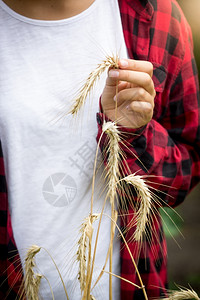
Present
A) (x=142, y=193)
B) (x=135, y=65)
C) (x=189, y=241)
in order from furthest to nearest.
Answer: (x=189, y=241) → (x=135, y=65) → (x=142, y=193)

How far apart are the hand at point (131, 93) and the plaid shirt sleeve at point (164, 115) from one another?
12cm

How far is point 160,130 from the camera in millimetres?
833

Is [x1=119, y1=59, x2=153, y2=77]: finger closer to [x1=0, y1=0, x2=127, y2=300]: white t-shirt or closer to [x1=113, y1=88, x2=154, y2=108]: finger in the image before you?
[x1=113, y1=88, x2=154, y2=108]: finger

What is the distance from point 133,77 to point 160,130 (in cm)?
29

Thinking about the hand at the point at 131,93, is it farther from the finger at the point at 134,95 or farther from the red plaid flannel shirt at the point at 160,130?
the red plaid flannel shirt at the point at 160,130

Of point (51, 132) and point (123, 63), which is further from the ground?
point (123, 63)

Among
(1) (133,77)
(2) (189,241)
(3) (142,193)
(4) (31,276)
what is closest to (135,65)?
(1) (133,77)

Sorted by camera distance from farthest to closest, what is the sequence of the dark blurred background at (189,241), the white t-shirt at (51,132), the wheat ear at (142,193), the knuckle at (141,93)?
the dark blurred background at (189,241)
the white t-shirt at (51,132)
the knuckle at (141,93)
the wheat ear at (142,193)

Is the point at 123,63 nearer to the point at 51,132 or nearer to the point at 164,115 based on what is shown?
the point at 51,132

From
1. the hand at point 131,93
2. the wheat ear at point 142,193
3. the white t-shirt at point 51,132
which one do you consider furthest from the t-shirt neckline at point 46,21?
the wheat ear at point 142,193

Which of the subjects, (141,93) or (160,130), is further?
(160,130)

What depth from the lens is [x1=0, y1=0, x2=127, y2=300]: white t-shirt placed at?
2.50 ft

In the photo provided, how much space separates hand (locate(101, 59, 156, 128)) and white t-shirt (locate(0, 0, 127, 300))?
0.14m

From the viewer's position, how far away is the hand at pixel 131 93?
557 mm
